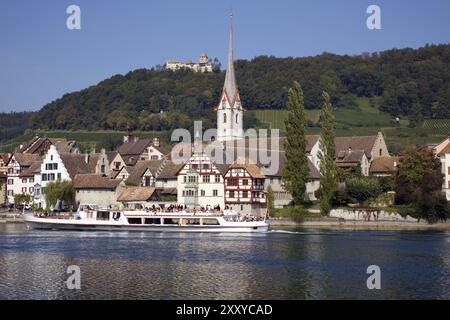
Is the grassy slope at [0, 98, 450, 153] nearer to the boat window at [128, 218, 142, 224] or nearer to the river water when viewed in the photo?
the boat window at [128, 218, 142, 224]

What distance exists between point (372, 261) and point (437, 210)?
3458 cm

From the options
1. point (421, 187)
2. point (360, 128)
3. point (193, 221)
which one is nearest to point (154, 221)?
point (193, 221)

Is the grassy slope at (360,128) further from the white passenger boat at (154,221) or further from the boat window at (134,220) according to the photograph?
the boat window at (134,220)

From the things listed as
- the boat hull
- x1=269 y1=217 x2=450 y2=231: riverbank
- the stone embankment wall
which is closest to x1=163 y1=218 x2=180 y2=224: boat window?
the boat hull

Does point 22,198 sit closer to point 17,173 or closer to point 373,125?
point 17,173

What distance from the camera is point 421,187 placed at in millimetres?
84375

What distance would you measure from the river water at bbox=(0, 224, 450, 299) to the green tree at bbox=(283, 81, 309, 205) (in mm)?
13846

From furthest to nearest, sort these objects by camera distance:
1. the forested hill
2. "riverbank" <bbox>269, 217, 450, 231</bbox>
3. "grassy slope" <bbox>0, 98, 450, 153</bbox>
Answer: the forested hill → "grassy slope" <bbox>0, 98, 450, 153</bbox> → "riverbank" <bbox>269, 217, 450, 231</bbox>

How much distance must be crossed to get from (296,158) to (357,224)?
939cm

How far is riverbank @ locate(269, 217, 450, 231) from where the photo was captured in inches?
3278

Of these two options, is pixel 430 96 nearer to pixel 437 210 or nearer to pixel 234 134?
pixel 234 134

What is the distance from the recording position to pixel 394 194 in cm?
8831

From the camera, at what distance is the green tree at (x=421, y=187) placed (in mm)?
83375

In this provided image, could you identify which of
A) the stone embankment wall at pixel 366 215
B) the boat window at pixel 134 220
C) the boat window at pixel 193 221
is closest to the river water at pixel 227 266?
the boat window at pixel 193 221
